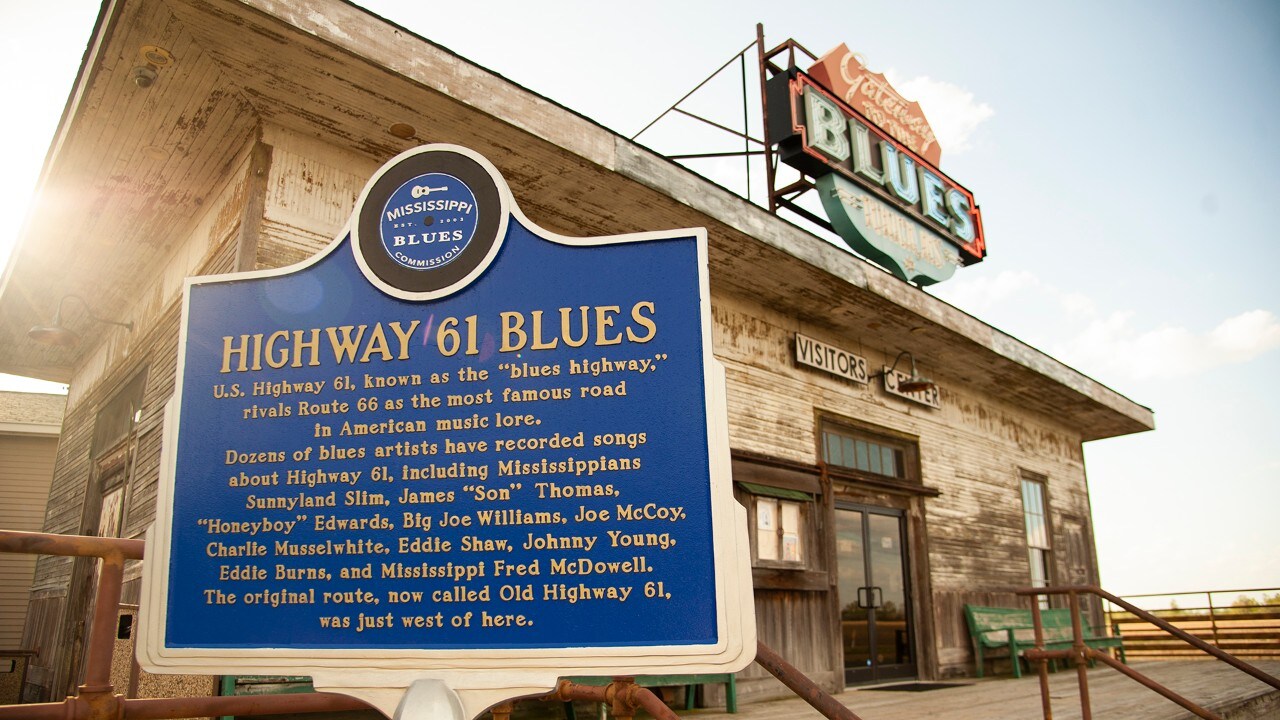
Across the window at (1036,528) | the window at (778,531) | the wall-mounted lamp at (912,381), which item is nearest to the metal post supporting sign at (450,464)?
the window at (778,531)

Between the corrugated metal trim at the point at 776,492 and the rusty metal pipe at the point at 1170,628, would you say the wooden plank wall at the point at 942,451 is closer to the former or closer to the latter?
the corrugated metal trim at the point at 776,492

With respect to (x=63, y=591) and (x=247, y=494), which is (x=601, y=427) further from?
(x=63, y=591)

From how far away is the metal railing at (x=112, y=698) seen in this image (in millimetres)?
2221

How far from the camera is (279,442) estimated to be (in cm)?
241

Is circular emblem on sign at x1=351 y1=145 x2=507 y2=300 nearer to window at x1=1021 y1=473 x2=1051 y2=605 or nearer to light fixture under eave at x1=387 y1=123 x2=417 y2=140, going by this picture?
light fixture under eave at x1=387 y1=123 x2=417 y2=140

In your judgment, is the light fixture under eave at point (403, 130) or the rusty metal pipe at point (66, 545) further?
the light fixture under eave at point (403, 130)

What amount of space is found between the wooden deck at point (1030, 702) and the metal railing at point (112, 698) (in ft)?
14.7

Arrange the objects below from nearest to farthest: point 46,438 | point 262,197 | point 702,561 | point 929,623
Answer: point 702,561
point 262,197
point 929,623
point 46,438

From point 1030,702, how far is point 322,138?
758cm

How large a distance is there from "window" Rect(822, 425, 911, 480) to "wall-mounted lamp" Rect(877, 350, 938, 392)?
74cm

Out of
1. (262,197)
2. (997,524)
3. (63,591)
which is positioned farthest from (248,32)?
(997,524)

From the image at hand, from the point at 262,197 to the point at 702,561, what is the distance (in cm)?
495

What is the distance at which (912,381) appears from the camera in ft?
34.1

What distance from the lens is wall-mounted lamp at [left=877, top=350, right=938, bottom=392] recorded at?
1036 cm
